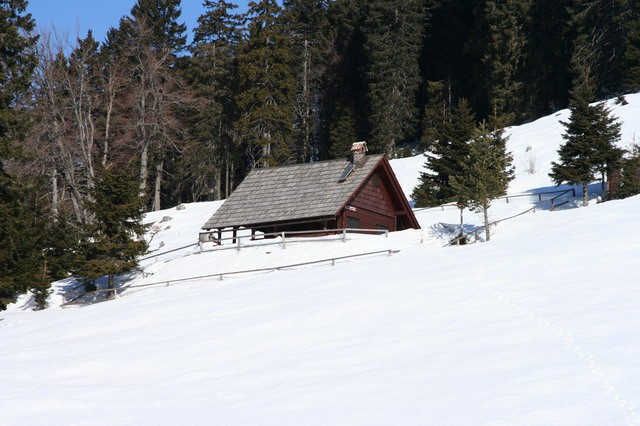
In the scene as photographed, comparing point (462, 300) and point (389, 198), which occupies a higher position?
point (389, 198)

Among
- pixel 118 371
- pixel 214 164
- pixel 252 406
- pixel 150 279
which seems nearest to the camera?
pixel 252 406

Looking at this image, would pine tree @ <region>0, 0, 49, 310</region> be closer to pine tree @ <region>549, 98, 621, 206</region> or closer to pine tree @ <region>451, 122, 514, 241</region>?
pine tree @ <region>451, 122, 514, 241</region>

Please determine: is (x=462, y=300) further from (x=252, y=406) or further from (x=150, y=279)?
(x=150, y=279)

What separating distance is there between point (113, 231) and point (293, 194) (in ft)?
34.0

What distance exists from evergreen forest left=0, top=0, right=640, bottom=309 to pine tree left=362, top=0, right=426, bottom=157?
18 cm

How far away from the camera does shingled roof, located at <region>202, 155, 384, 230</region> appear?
42438 mm

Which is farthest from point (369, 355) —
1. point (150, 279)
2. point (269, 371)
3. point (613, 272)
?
point (150, 279)

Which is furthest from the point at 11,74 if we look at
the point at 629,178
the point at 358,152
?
the point at 629,178

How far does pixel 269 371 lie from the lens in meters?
18.2

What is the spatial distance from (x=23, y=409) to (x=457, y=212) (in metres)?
35.4

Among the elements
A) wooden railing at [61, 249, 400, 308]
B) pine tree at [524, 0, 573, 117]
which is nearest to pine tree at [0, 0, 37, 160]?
wooden railing at [61, 249, 400, 308]

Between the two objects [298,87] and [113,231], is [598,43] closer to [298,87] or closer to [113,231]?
[298,87]

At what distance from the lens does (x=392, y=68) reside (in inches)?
2896

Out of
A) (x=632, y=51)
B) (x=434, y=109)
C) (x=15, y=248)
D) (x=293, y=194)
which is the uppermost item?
(x=632, y=51)
